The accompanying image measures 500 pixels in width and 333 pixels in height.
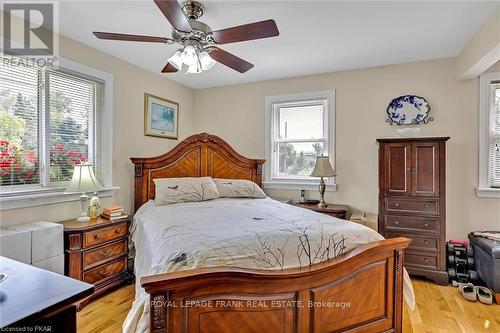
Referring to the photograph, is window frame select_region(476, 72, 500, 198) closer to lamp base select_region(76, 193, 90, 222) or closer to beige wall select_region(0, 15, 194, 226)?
beige wall select_region(0, 15, 194, 226)

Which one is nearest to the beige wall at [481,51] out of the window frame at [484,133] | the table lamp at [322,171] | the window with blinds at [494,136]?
the window frame at [484,133]

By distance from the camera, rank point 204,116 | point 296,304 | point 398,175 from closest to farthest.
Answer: point 296,304, point 398,175, point 204,116

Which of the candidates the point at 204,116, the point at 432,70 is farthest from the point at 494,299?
the point at 204,116

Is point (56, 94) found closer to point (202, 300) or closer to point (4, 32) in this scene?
point (4, 32)

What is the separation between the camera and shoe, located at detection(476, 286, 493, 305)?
8.26 ft

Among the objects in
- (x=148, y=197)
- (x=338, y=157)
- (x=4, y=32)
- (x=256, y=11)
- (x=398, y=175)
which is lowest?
(x=148, y=197)

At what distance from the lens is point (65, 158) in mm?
2773

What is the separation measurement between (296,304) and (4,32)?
3.04m

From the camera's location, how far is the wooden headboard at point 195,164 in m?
3.30

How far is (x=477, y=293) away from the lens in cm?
259

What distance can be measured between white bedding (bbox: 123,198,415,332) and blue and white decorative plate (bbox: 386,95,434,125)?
1970 mm

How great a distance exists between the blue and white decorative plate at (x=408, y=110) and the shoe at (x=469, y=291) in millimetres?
1816

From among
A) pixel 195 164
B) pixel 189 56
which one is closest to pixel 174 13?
pixel 189 56

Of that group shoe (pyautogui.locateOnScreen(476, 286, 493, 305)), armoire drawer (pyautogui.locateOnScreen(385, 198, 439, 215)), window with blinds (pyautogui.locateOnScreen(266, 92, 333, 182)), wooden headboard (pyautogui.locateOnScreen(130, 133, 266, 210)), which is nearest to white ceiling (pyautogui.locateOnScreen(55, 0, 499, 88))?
window with blinds (pyautogui.locateOnScreen(266, 92, 333, 182))
